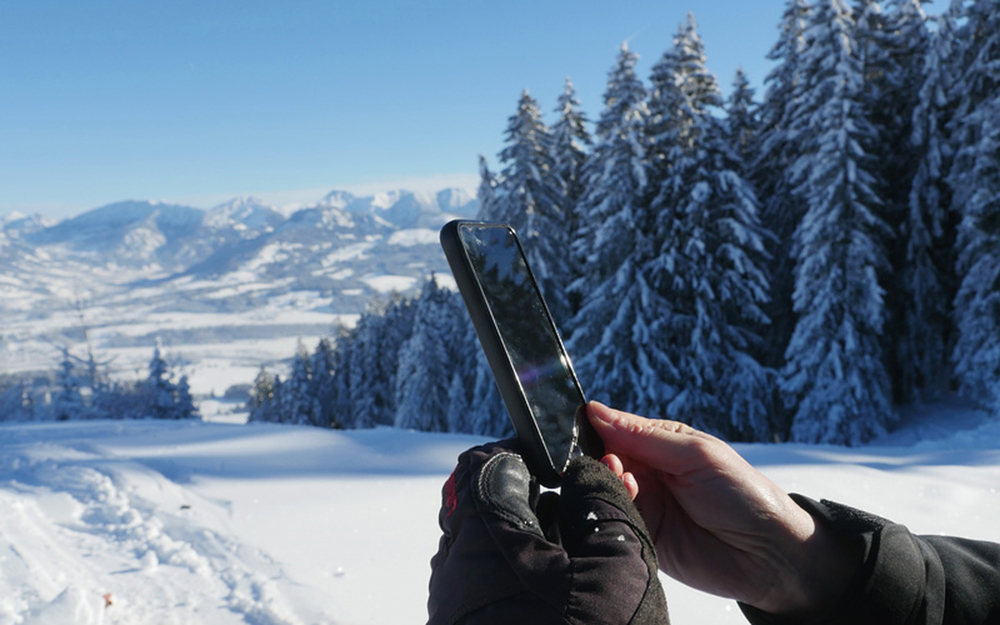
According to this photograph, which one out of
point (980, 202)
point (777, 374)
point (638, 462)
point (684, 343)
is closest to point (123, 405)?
point (684, 343)

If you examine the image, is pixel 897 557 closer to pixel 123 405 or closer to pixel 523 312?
pixel 523 312

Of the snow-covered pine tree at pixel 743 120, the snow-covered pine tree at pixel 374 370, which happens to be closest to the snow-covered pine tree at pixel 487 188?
the snow-covered pine tree at pixel 743 120

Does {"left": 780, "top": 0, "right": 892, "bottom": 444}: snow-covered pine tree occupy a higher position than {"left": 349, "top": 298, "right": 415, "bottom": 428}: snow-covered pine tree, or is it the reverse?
{"left": 780, "top": 0, "right": 892, "bottom": 444}: snow-covered pine tree

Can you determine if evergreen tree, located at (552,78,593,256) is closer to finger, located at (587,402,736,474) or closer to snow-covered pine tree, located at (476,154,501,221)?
snow-covered pine tree, located at (476,154,501,221)

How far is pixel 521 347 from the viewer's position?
1805 millimetres

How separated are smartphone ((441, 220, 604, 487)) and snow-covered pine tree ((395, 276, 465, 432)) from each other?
87.6ft

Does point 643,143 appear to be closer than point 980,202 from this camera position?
No

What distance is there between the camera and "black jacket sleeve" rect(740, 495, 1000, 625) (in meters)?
1.82

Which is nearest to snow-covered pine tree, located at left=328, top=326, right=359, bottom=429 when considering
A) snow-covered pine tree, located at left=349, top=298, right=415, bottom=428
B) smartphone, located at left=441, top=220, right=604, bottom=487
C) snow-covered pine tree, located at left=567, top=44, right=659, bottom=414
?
snow-covered pine tree, located at left=349, top=298, right=415, bottom=428

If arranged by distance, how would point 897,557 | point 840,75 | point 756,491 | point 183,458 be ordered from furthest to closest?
point 840,75
point 183,458
point 756,491
point 897,557

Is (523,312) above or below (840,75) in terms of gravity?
below

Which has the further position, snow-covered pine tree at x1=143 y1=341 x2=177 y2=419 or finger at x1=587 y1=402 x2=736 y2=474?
snow-covered pine tree at x1=143 y1=341 x2=177 y2=419

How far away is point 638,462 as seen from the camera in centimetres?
236

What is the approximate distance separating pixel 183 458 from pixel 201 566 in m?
2.90
